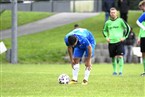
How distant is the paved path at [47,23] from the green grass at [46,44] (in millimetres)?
1089

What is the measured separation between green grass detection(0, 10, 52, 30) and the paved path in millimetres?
474

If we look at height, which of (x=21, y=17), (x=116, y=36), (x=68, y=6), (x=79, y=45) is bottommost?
(x=21, y=17)

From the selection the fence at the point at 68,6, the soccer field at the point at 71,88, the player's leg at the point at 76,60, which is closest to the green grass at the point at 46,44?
the fence at the point at 68,6

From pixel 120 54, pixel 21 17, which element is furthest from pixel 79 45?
pixel 21 17

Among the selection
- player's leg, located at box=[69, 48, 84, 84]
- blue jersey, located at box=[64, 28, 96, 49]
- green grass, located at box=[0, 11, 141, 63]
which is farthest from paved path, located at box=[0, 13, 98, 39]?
blue jersey, located at box=[64, 28, 96, 49]

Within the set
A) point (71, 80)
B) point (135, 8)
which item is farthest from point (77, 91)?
point (135, 8)

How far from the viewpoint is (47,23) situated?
1797 inches

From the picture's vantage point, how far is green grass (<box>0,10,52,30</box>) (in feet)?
137

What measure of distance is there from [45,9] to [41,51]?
21.1 metres

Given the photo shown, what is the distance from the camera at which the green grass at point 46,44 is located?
1315 inches

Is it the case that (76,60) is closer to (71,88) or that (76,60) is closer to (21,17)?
(71,88)

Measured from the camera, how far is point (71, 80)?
17344 millimetres

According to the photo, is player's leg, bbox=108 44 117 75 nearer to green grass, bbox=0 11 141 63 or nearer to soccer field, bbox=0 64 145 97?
soccer field, bbox=0 64 145 97

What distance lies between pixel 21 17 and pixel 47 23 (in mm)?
2450
